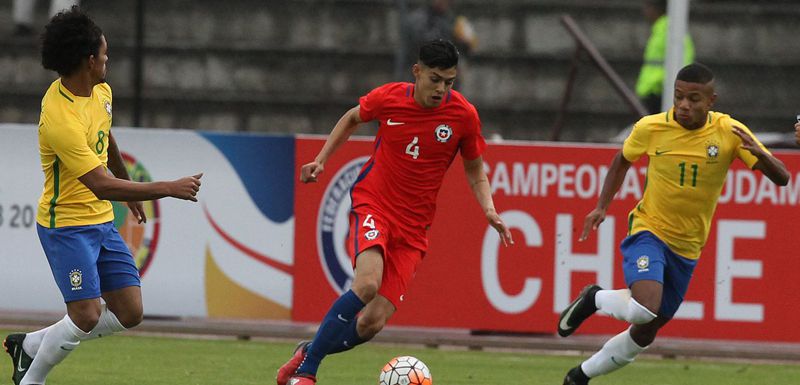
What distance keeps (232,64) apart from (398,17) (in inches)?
73.7

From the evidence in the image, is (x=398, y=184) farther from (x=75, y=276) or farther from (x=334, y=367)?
(x=334, y=367)

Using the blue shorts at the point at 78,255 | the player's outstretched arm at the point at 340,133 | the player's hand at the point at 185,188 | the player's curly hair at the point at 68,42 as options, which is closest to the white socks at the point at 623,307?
the player's outstretched arm at the point at 340,133

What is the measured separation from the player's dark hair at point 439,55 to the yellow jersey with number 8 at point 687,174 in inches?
52.3

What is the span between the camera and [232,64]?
1680 centimetres

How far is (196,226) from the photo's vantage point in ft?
41.4

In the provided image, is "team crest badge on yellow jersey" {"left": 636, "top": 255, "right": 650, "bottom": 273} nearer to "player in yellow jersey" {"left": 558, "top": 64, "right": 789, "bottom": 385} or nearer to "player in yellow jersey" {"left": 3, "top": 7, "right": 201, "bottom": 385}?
"player in yellow jersey" {"left": 558, "top": 64, "right": 789, "bottom": 385}

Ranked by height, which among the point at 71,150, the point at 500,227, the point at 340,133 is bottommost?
the point at 500,227

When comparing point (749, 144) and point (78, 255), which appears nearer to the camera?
point (78, 255)

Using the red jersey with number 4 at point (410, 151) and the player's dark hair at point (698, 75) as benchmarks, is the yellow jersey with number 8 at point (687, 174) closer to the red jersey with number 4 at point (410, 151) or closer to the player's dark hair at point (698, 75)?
the player's dark hair at point (698, 75)

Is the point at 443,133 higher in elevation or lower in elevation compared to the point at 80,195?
higher

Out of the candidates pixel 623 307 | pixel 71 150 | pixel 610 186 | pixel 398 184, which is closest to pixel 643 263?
pixel 623 307

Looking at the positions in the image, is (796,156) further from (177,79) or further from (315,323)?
(177,79)

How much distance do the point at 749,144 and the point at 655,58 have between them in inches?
258

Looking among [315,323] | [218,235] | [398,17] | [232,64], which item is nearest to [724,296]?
[315,323]
